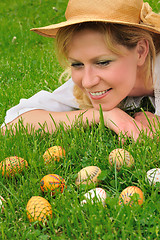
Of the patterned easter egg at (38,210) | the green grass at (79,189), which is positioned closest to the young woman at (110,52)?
the green grass at (79,189)

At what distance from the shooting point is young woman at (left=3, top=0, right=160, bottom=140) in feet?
7.91

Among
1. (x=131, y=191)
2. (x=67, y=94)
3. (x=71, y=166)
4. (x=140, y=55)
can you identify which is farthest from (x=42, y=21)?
(x=131, y=191)

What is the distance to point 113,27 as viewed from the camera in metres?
2.47

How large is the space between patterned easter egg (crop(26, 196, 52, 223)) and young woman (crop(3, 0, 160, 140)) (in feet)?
2.96

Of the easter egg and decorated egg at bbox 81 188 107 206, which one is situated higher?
the easter egg

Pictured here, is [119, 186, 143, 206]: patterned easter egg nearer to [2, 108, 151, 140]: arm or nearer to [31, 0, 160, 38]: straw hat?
[2, 108, 151, 140]: arm

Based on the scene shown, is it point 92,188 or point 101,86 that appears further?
point 101,86

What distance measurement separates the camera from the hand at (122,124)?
98.8 inches

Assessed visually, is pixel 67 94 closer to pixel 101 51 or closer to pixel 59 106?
pixel 59 106

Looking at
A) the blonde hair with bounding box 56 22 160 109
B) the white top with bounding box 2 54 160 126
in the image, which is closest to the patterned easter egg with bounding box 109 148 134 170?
the blonde hair with bounding box 56 22 160 109

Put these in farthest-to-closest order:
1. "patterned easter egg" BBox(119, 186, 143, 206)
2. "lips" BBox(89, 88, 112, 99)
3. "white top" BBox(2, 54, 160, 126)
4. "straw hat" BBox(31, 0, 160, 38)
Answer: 1. "white top" BBox(2, 54, 160, 126)
2. "lips" BBox(89, 88, 112, 99)
3. "straw hat" BBox(31, 0, 160, 38)
4. "patterned easter egg" BBox(119, 186, 143, 206)

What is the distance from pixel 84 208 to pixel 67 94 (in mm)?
1790

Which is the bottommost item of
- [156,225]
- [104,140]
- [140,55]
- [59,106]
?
[156,225]

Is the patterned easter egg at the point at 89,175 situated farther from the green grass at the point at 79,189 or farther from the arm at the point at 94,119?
the arm at the point at 94,119
